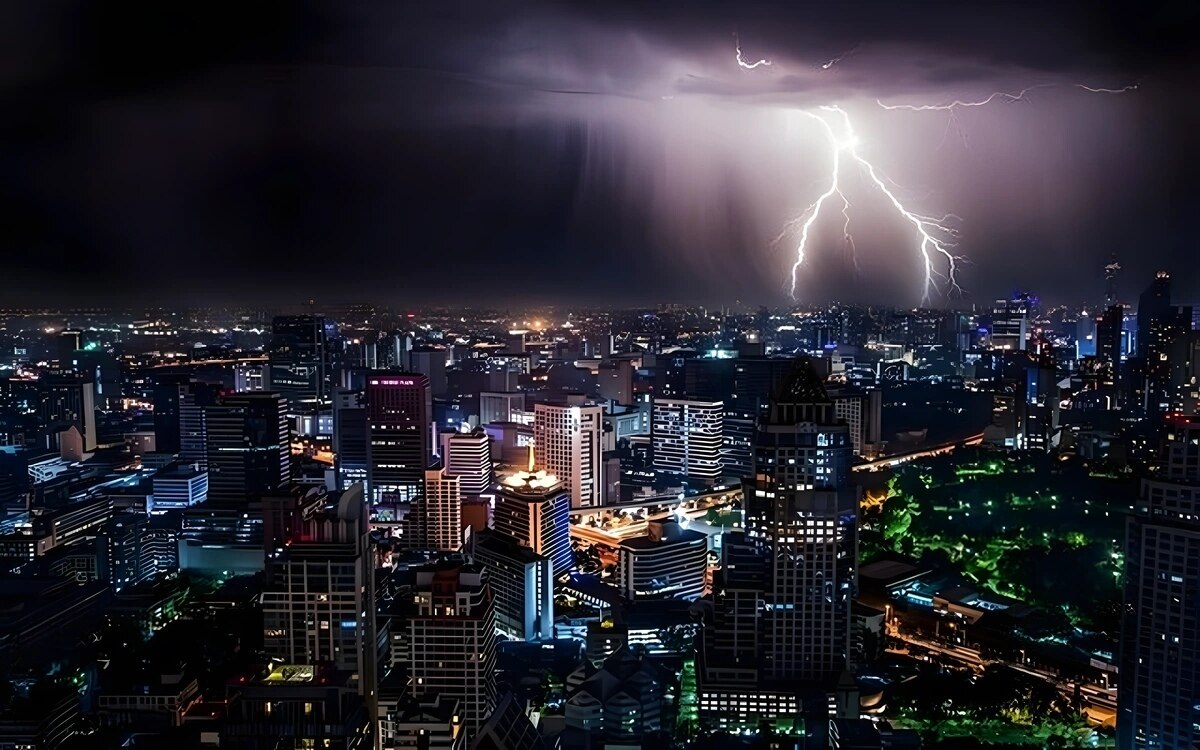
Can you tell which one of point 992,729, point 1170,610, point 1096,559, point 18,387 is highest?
point 18,387

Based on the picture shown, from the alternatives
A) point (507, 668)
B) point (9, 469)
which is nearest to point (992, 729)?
point (507, 668)

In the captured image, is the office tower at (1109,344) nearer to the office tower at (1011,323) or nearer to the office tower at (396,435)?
the office tower at (1011,323)

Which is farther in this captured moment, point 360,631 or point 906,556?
point 906,556

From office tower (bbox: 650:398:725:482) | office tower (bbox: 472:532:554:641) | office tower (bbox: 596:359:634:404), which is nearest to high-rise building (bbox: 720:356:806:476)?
office tower (bbox: 650:398:725:482)

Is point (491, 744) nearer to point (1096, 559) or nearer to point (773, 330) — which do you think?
point (1096, 559)

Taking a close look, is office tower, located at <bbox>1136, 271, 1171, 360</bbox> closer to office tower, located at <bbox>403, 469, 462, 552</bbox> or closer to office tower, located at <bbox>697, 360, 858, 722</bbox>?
office tower, located at <bbox>697, 360, 858, 722</bbox>

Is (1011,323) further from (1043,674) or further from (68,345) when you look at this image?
(68,345)

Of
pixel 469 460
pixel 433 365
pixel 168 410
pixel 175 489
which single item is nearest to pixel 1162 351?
pixel 469 460
